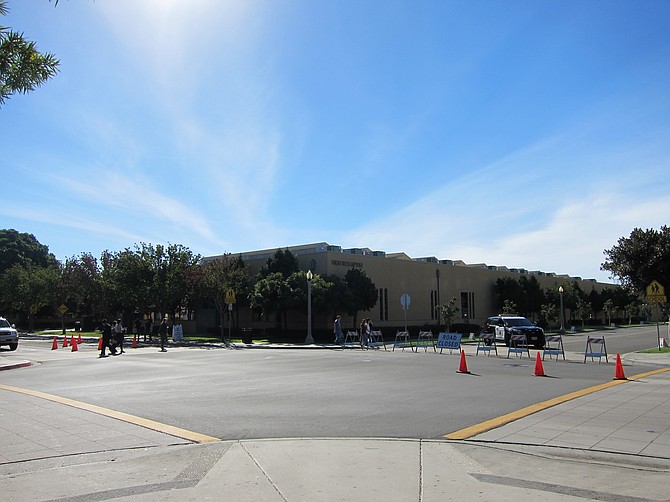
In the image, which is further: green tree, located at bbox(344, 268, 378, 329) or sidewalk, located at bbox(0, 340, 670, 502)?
green tree, located at bbox(344, 268, 378, 329)

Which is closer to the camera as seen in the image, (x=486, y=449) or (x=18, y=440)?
(x=486, y=449)

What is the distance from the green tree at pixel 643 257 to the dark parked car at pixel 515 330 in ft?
17.2

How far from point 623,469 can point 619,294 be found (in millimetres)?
90126

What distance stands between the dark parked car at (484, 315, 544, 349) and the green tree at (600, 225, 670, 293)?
17.2 feet

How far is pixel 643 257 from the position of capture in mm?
28359

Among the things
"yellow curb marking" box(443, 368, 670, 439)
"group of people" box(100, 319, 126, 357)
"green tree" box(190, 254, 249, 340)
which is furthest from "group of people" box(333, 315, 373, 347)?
"yellow curb marking" box(443, 368, 670, 439)

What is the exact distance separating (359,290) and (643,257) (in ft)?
66.7

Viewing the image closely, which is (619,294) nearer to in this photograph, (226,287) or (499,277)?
(499,277)

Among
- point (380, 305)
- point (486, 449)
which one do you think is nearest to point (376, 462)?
point (486, 449)

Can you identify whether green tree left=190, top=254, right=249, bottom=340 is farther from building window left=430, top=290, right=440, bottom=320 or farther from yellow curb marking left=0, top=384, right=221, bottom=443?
yellow curb marking left=0, top=384, right=221, bottom=443

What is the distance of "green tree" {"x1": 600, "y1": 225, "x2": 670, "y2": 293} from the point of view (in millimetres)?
27766

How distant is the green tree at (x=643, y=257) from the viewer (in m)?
27.8

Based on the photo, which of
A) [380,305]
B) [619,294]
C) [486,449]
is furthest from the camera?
[619,294]

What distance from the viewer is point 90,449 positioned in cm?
775
